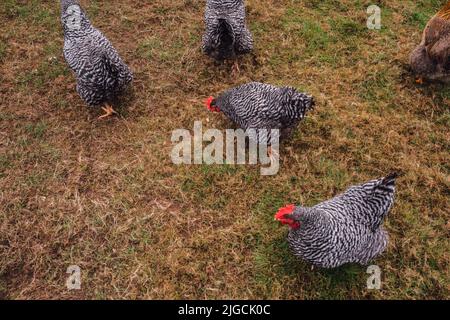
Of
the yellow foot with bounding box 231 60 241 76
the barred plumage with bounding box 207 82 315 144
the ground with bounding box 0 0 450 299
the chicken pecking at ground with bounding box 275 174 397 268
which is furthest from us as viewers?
the yellow foot with bounding box 231 60 241 76

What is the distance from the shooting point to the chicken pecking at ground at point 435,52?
14.8 ft

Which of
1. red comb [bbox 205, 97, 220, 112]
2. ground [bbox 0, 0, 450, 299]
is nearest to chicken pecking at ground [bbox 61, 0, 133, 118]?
ground [bbox 0, 0, 450, 299]

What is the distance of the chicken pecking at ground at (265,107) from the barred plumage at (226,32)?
0.88 m

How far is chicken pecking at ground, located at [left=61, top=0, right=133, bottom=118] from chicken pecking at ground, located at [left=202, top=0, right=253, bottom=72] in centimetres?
120

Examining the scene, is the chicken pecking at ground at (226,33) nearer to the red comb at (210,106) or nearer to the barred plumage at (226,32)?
the barred plumage at (226,32)

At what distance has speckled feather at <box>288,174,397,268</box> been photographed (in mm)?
3291

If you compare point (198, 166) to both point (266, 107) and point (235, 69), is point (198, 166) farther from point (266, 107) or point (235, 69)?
point (235, 69)

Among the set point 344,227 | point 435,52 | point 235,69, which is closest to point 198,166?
point 235,69

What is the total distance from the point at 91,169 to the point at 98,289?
4.77 feet

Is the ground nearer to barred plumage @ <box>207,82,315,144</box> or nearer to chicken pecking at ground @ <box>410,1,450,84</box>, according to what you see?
chicken pecking at ground @ <box>410,1,450,84</box>

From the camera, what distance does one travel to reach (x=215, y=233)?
13.0 ft

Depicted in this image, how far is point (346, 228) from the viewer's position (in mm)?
3330

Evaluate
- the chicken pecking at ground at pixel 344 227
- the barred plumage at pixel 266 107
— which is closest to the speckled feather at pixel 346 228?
the chicken pecking at ground at pixel 344 227

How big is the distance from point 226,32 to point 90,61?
1719 millimetres
